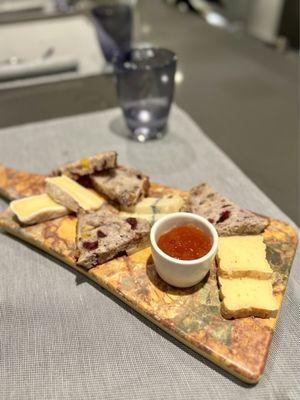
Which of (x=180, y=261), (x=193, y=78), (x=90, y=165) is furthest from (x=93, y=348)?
(x=193, y=78)

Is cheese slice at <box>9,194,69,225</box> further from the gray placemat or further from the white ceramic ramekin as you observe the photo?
the white ceramic ramekin

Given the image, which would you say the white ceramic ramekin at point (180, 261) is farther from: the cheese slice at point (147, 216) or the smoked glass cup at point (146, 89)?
the smoked glass cup at point (146, 89)

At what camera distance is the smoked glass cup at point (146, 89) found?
1.16m

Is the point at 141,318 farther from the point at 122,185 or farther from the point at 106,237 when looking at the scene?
the point at 122,185

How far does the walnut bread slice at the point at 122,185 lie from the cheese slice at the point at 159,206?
0.02 meters

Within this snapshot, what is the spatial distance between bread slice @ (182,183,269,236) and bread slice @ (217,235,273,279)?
2 cm

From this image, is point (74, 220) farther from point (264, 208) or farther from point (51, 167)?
point (264, 208)

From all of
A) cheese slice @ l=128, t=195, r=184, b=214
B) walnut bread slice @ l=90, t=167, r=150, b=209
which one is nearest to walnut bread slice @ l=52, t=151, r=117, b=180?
walnut bread slice @ l=90, t=167, r=150, b=209

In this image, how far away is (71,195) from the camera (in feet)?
2.92

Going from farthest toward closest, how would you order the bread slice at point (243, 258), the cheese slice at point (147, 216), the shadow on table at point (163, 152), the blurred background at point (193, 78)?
the blurred background at point (193, 78) → the shadow on table at point (163, 152) → the cheese slice at point (147, 216) → the bread slice at point (243, 258)

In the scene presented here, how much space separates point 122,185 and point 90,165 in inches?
3.5

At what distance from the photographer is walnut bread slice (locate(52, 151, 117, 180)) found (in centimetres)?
94

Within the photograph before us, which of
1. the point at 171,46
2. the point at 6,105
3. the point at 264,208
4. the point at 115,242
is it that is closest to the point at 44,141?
the point at 6,105

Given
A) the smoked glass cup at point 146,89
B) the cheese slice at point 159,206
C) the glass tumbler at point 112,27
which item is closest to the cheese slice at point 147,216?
the cheese slice at point 159,206
